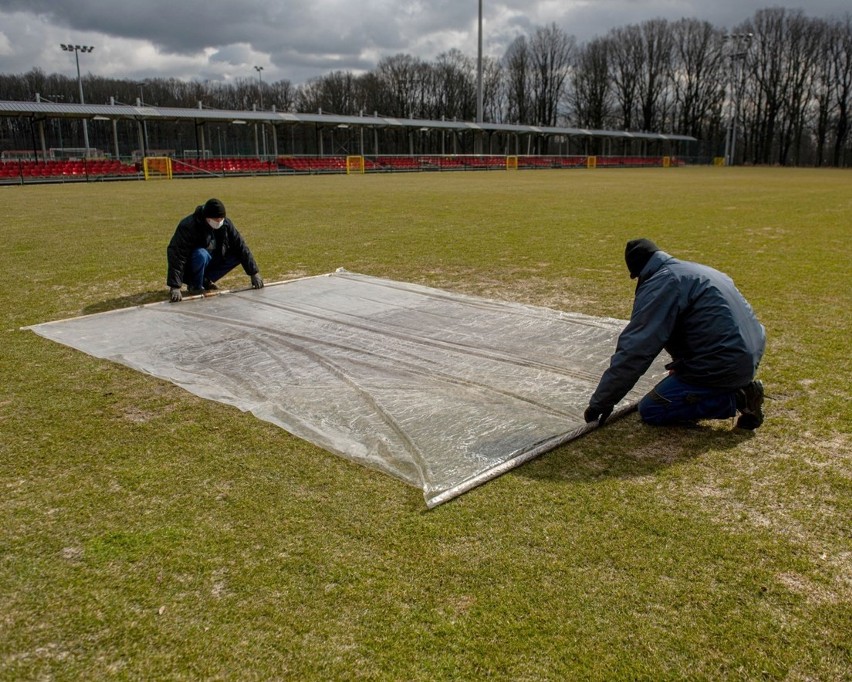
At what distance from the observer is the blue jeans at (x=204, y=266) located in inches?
292

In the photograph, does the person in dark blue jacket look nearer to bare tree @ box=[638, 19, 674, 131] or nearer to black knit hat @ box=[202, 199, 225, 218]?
black knit hat @ box=[202, 199, 225, 218]

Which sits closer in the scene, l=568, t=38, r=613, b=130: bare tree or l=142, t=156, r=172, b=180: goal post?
l=142, t=156, r=172, b=180: goal post

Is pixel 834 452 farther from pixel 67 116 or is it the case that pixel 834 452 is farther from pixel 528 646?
pixel 67 116

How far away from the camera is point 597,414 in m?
3.89

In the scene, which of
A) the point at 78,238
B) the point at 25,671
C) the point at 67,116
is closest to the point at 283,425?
the point at 25,671

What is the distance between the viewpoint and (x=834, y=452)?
3.74 metres

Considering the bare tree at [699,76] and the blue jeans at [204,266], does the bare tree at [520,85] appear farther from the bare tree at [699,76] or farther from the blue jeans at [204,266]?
the blue jeans at [204,266]

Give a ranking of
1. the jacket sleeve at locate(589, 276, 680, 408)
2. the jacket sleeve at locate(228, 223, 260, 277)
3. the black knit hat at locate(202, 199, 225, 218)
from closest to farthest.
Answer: the jacket sleeve at locate(589, 276, 680, 408), the black knit hat at locate(202, 199, 225, 218), the jacket sleeve at locate(228, 223, 260, 277)

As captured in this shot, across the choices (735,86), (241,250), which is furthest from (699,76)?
(241,250)

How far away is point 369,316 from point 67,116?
35989 mm

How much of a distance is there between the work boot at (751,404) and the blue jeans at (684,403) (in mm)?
39

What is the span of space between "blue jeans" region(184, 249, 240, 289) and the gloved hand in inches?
200

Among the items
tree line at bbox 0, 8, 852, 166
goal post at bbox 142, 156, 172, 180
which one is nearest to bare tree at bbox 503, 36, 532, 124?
tree line at bbox 0, 8, 852, 166

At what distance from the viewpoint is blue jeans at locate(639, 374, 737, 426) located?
3.92m
